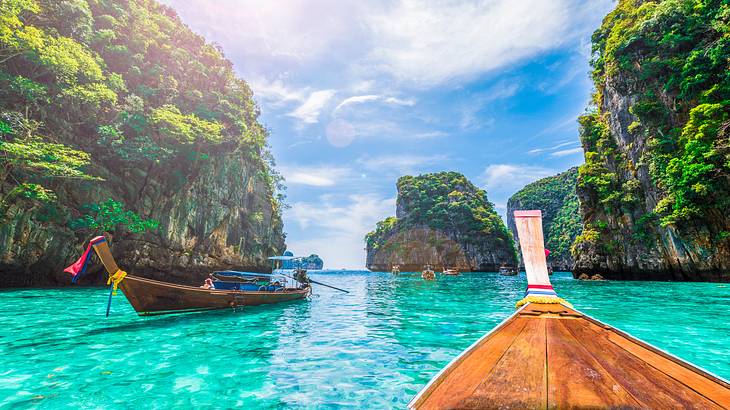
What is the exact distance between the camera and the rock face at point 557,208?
79438 mm

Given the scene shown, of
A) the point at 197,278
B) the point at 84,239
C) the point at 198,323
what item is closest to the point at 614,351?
the point at 198,323

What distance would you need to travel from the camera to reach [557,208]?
315 ft

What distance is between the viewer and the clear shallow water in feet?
15.1

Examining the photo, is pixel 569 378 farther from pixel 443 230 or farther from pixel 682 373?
pixel 443 230

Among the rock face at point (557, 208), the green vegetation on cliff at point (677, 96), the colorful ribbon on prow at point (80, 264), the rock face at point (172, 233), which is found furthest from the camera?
the rock face at point (557, 208)

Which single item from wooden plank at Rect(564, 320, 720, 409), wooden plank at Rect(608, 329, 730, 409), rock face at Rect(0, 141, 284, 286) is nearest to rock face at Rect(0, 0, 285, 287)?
rock face at Rect(0, 141, 284, 286)

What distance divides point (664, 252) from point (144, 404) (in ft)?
122

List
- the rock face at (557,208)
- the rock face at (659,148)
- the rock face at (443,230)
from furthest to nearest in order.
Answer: the rock face at (557,208) < the rock face at (443,230) < the rock face at (659,148)

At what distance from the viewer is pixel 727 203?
20.8m

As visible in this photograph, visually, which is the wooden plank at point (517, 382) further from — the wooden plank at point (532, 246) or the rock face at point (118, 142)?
the rock face at point (118, 142)

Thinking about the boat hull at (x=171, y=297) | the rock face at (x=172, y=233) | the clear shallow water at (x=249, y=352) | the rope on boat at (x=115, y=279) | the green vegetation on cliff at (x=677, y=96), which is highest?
the green vegetation on cliff at (x=677, y=96)

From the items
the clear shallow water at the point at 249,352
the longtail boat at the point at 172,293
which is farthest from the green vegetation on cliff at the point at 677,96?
the longtail boat at the point at 172,293

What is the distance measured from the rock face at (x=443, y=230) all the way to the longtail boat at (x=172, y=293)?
230 ft

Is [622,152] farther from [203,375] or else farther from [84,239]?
[84,239]
